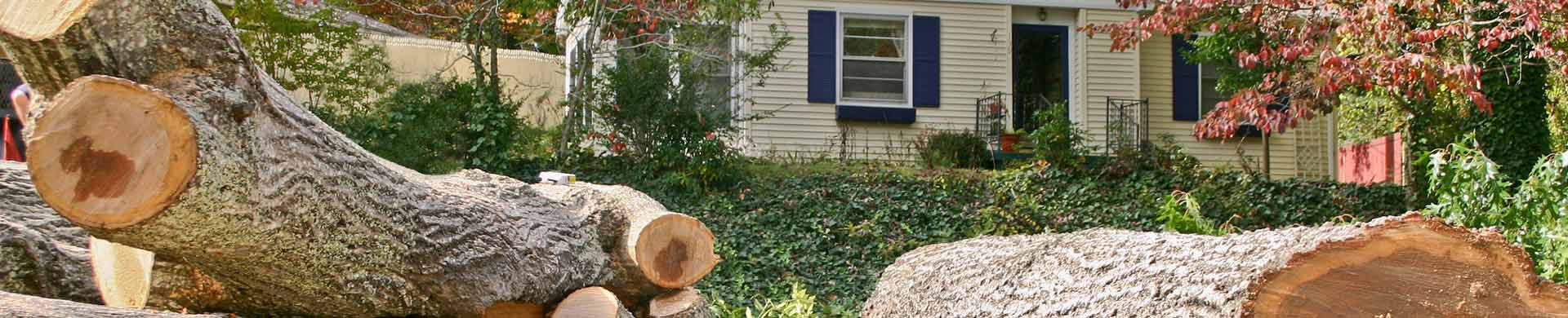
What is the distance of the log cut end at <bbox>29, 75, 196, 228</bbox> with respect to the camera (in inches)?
101

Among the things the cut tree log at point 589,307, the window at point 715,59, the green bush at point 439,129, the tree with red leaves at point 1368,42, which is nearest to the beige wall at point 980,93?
the window at point 715,59

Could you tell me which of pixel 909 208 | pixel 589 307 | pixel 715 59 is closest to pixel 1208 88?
pixel 909 208

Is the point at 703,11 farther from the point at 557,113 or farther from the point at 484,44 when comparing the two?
the point at 557,113

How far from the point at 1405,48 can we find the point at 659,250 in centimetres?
621

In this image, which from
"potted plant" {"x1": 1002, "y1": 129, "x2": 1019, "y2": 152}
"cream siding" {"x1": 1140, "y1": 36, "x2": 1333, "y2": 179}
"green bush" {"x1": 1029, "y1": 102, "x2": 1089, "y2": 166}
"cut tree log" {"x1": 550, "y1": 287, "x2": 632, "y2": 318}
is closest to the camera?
"cut tree log" {"x1": 550, "y1": 287, "x2": 632, "y2": 318}

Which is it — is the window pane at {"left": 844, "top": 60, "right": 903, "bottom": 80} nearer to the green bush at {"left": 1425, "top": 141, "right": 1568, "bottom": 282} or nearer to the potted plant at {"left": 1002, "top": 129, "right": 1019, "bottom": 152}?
the potted plant at {"left": 1002, "top": 129, "right": 1019, "bottom": 152}

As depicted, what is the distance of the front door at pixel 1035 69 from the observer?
46.5 ft

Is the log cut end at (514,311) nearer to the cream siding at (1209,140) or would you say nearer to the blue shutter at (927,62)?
the blue shutter at (927,62)

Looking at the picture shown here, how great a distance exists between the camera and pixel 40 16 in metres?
2.65

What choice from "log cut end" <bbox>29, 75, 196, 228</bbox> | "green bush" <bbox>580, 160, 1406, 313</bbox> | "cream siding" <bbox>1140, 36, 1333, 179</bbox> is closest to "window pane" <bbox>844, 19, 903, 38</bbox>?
"green bush" <bbox>580, 160, 1406, 313</bbox>

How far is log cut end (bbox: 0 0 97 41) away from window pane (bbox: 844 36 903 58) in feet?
36.1

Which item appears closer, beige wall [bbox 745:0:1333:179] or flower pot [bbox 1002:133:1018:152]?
flower pot [bbox 1002:133:1018:152]

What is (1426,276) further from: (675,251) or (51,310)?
(51,310)

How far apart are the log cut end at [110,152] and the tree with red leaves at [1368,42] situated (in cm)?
672
